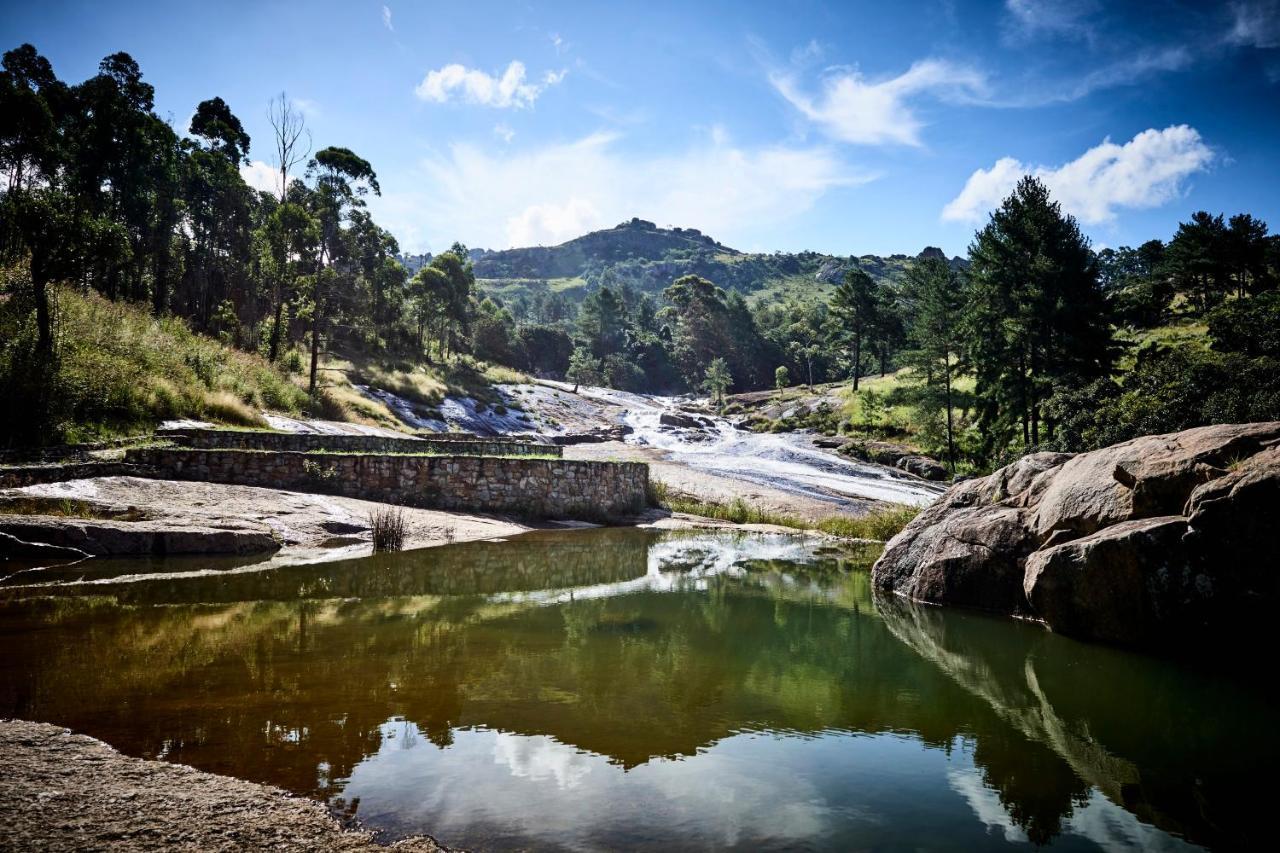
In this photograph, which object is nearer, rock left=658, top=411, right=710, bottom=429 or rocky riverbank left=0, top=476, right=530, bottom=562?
rocky riverbank left=0, top=476, right=530, bottom=562

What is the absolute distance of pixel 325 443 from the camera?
22.2m

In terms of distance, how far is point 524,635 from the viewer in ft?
28.6

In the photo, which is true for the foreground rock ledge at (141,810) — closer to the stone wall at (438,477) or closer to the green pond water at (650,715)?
the green pond water at (650,715)

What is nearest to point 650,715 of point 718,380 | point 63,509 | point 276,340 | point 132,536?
point 132,536

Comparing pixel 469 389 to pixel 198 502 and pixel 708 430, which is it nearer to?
pixel 708 430

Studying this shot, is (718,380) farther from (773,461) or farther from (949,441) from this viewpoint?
(949,441)

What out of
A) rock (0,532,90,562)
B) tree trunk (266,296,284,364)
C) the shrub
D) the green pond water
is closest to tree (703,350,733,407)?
tree trunk (266,296,284,364)

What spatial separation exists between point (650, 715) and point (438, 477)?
15676mm

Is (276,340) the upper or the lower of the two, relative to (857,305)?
lower

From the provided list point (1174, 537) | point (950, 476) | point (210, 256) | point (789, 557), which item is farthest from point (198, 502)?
point (210, 256)

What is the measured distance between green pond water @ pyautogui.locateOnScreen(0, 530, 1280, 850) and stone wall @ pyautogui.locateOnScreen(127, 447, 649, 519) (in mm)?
6625

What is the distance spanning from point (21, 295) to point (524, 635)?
68.6 ft

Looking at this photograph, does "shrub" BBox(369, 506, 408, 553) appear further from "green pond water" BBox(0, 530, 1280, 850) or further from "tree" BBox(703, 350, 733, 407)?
"tree" BBox(703, 350, 733, 407)

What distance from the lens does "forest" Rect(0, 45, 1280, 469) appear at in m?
18.9
